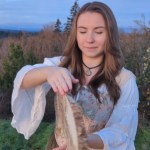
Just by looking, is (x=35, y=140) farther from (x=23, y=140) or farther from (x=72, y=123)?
(x=72, y=123)

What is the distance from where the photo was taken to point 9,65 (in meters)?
10.1

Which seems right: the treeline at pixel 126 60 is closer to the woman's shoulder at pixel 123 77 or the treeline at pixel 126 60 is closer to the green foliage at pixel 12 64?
the green foliage at pixel 12 64

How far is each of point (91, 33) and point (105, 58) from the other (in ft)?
0.79

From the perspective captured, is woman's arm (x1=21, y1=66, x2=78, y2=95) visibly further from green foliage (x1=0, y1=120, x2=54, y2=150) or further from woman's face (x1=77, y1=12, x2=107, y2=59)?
green foliage (x1=0, y1=120, x2=54, y2=150)

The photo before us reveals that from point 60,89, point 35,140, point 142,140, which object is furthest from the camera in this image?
point 35,140

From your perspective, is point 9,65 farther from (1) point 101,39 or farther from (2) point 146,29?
(1) point 101,39

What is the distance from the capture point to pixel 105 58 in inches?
116

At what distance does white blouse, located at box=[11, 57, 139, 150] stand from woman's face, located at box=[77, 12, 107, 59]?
0.72 ft

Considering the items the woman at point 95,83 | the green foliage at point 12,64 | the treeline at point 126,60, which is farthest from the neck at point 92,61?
the green foliage at point 12,64

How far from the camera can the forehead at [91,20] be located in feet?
9.09

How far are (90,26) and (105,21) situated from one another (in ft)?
0.31

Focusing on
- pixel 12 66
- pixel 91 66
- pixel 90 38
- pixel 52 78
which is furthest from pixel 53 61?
pixel 12 66

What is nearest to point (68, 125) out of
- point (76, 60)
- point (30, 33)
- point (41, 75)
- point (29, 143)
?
point (41, 75)

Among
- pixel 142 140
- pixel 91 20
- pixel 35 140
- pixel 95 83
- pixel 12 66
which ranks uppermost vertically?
pixel 91 20
